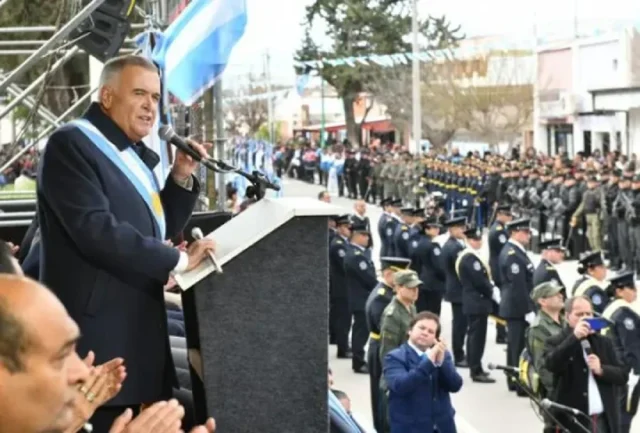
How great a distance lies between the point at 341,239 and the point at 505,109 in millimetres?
37011

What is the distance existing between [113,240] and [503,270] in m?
11.6

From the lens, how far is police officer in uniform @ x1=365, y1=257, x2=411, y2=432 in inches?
433

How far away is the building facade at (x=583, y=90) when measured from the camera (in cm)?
4075

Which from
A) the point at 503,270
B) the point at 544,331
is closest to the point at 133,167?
the point at 544,331

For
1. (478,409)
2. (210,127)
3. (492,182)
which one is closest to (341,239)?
(478,409)

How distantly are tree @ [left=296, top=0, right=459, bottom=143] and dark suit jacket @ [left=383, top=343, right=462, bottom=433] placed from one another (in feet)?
171

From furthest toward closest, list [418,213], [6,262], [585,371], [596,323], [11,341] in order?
[418,213]
[585,371]
[596,323]
[6,262]
[11,341]

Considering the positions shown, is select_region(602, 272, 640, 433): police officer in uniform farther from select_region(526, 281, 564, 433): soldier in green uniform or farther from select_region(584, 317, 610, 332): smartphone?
select_region(584, 317, 610, 332): smartphone

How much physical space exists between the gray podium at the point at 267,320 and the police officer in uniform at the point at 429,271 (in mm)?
13085

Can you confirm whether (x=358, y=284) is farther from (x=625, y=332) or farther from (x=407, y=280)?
(x=625, y=332)

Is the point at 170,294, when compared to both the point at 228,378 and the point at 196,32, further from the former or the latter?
the point at 196,32

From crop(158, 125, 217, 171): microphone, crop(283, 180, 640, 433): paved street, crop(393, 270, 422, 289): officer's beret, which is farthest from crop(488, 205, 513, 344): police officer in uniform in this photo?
crop(158, 125, 217, 171): microphone

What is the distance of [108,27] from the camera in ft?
23.8

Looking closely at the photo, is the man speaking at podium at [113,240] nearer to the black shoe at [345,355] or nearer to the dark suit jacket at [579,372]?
the dark suit jacket at [579,372]
